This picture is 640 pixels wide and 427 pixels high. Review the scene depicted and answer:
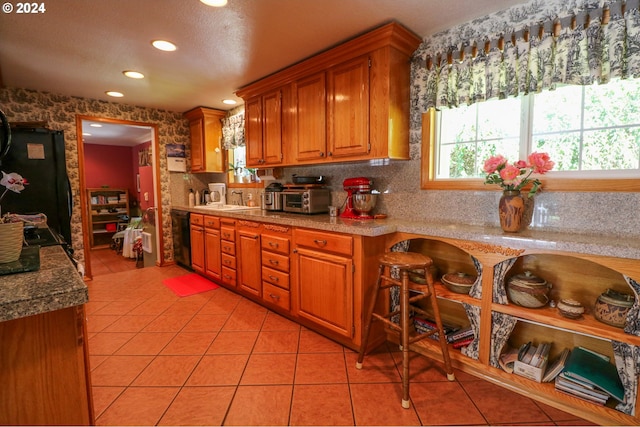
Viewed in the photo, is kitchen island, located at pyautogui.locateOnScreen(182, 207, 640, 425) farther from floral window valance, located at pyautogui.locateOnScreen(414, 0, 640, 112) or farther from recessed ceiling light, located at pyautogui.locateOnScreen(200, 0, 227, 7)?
recessed ceiling light, located at pyautogui.locateOnScreen(200, 0, 227, 7)

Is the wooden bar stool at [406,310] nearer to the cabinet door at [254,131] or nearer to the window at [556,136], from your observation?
the window at [556,136]

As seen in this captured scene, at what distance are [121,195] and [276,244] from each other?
567 centimetres

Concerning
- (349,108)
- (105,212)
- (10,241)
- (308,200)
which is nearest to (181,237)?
(308,200)

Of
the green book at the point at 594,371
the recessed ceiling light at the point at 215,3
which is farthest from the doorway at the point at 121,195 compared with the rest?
the green book at the point at 594,371

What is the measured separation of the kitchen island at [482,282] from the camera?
1.51 meters

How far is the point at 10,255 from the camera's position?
3.46 feet

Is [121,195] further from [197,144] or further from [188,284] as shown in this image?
[188,284]

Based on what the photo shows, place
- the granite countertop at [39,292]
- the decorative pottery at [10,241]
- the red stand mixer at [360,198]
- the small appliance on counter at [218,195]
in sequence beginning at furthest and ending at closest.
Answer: the small appliance on counter at [218,195]
the red stand mixer at [360,198]
the decorative pottery at [10,241]
the granite countertop at [39,292]

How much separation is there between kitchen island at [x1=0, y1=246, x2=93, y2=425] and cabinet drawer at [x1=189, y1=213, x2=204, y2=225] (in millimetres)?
2952

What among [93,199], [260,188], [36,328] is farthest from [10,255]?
[93,199]

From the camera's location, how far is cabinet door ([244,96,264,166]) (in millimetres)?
3301

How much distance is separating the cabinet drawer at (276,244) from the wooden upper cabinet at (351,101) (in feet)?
2.42

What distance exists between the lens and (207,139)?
4.40 metres

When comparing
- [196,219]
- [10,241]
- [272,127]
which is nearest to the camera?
[10,241]
